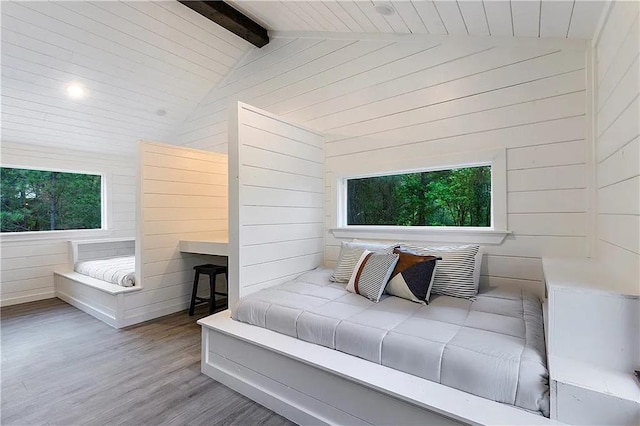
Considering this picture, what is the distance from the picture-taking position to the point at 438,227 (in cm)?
266

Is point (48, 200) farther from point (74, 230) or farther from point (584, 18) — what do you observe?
point (584, 18)

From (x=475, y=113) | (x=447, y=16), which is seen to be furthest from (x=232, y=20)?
(x=475, y=113)

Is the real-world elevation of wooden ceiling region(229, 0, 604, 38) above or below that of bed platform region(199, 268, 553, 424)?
above

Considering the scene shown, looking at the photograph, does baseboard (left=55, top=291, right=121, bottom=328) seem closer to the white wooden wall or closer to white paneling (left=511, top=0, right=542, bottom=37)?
the white wooden wall

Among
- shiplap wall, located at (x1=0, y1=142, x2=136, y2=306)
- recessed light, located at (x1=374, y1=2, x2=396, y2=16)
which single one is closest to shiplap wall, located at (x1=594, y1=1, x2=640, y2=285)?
recessed light, located at (x1=374, y1=2, x2=396, y2=16)

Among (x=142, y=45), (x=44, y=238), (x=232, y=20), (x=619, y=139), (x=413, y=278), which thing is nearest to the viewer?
(x=619, y=139)

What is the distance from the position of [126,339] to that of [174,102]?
3.08m

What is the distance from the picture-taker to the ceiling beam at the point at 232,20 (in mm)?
2926

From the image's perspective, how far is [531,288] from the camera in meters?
2.23

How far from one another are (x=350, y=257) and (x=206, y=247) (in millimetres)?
1625

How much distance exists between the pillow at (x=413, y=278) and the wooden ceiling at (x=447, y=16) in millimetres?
1614

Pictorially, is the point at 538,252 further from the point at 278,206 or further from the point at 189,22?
the point at 189,22

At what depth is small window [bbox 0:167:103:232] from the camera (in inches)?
163

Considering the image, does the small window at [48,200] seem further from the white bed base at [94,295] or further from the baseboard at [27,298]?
the baseboard at [27,298]
